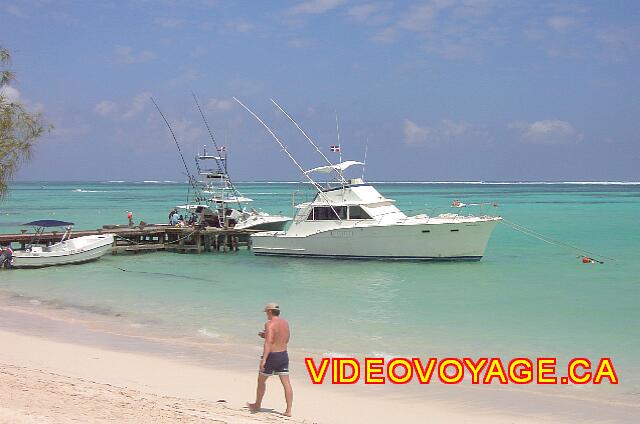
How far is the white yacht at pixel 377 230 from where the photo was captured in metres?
28.0

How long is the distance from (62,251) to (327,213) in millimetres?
11182

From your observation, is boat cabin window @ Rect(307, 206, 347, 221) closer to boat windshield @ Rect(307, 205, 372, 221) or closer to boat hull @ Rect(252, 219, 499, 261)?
boat windshield @ Rect(307, 205, 372, 221)

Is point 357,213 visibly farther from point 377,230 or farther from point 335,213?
point 377,230

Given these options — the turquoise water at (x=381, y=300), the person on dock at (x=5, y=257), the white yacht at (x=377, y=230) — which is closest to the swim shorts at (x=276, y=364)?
the turquoise water at (x=381, y=300)

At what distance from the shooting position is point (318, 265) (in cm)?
2909

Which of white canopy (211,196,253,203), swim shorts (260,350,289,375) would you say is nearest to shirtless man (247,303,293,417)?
swim shorts (260,350,289,375)

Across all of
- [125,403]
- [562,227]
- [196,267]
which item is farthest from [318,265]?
[562,227]

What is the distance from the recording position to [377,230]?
28.4 meters

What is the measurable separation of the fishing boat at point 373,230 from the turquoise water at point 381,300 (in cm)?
64

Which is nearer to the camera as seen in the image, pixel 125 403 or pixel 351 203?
pixel 125 403

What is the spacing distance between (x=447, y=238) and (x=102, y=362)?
60.4ft

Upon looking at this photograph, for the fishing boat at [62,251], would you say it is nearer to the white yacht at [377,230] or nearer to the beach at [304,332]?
the beach at [304,332]

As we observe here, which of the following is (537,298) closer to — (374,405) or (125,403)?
(374,405)

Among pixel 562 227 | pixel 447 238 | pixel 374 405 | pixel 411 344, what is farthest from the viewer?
pixel 562 227
